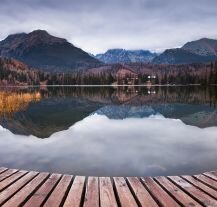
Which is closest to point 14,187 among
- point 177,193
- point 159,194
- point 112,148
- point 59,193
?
point 59,193

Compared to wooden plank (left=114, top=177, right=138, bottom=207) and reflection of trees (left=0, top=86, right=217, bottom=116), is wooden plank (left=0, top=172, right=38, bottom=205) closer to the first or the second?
wooden plank (left=114, top=177, right=138, bottom=207)

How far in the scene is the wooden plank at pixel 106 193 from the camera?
8.31 meters

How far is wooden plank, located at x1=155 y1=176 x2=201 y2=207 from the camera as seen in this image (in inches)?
327

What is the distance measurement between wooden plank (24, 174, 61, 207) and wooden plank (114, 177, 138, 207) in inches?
76.7

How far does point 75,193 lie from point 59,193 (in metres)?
0.45

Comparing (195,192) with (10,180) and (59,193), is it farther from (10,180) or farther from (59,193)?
(10,180)

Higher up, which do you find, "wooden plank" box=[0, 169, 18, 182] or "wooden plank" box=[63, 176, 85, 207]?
"wooden plank" box=[63, 176, 85, 207]

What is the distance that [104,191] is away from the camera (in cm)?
937

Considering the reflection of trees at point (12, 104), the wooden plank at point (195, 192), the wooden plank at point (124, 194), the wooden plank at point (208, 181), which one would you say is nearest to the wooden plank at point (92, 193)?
the wooden plank at point (124, 194)

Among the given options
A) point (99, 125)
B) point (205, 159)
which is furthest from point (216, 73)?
point (205, 159)

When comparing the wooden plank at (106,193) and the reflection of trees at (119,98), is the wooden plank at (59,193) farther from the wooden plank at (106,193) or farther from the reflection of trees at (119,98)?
the reflection of trees at (119,98)

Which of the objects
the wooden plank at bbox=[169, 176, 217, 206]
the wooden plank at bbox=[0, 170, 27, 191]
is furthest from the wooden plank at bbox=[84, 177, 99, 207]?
the wooden plank at bbox=[169, 176, 217, 206]

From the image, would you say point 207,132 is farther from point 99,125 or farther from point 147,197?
point 147,197

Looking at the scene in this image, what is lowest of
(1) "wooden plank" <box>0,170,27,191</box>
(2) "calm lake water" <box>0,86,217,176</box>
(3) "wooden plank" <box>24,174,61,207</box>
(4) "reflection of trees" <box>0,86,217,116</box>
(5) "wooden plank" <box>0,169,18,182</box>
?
(4) "reflection of trees" <box>0,86,217,116</box>
